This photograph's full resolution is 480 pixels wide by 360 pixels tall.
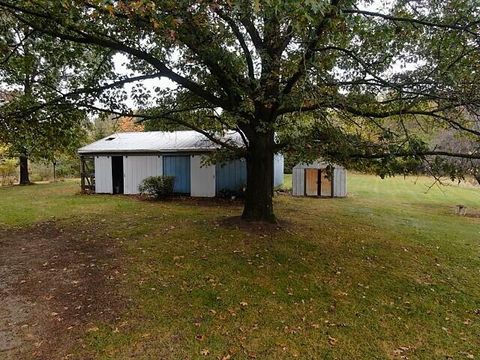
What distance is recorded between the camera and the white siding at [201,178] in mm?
16547

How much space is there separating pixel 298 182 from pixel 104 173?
993 centimetres

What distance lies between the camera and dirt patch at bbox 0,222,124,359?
4.12 m

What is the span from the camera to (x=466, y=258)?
802 centimetres

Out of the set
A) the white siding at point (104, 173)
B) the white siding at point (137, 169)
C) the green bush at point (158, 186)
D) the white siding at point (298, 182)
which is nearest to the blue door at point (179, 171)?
the white siding at point (137, 169)

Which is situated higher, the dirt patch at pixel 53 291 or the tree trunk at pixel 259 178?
the tree trunk at pixel 259 178

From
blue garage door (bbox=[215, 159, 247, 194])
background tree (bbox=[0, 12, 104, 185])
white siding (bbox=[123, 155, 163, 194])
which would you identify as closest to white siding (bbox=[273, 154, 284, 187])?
blue garage door (bbox=[215, 159, 247, 194])

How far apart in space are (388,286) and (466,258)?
3156 millimetres

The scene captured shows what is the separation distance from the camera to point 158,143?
17.8 meters

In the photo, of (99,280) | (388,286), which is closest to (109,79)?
(99,280)

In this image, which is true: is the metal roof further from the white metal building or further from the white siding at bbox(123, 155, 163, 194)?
the white siding at bbox(123, 155, 163, 194)

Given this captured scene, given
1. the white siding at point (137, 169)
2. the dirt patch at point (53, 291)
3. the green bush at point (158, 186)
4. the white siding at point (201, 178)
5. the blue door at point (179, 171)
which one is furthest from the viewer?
the white siding at point (137, 169)

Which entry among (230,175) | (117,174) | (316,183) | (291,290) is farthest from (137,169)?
(291,290)

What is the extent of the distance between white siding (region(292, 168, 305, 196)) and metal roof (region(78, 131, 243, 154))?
12.2 feet

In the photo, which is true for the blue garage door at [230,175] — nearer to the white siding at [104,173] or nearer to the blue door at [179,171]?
the blue door at [179,171]
